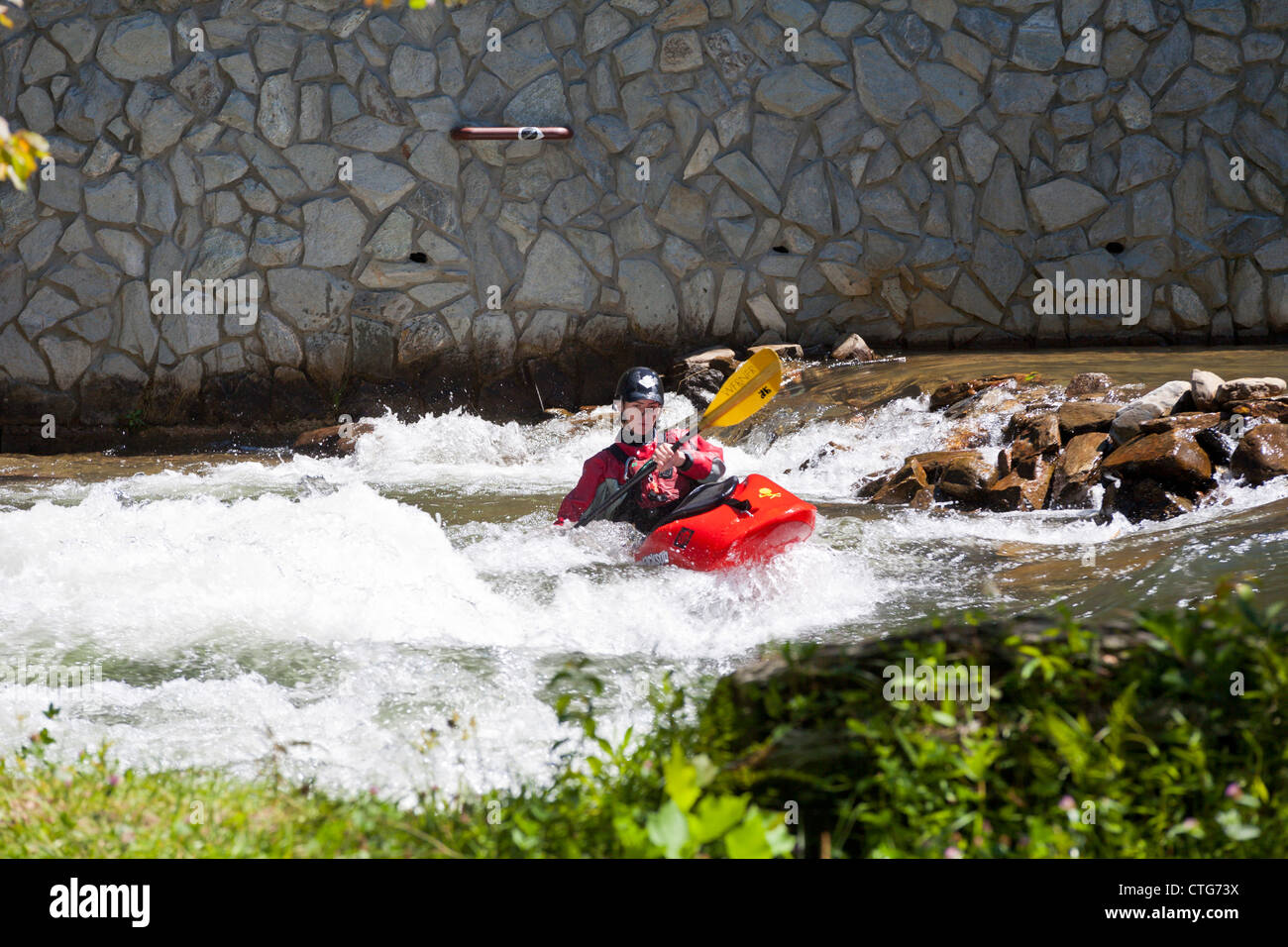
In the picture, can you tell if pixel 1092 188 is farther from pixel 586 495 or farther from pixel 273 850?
pixel 273 850

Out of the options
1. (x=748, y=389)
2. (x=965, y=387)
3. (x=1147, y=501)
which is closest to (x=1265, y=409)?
(x=1147, y=501)

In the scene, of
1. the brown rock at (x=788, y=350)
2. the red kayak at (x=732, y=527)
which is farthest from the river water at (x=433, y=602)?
the brown rock at (x=788, y=350)

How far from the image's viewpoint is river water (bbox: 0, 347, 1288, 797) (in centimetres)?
314

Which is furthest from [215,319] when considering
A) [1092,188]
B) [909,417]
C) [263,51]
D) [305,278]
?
[1092,188]

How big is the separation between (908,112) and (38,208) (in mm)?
6554

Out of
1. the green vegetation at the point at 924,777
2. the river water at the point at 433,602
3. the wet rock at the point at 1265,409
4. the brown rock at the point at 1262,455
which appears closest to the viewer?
the green vegetation at the point at 924,777

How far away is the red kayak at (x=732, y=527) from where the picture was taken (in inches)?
176

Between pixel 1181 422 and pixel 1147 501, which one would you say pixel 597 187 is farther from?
pixel 1147 501

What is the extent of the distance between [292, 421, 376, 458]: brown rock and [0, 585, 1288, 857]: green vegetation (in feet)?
19.8

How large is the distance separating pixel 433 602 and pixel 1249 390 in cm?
408

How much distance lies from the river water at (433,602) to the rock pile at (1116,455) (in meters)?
0.18

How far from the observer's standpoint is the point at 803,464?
710 centimetres

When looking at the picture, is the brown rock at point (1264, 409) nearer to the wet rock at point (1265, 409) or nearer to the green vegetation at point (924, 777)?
the wet rock at point (1265, 409)

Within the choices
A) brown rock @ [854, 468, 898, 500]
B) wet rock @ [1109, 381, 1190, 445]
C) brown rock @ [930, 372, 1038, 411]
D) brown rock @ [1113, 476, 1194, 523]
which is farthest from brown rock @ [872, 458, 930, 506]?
brown rock @ [930, 372, 1038, 411]
